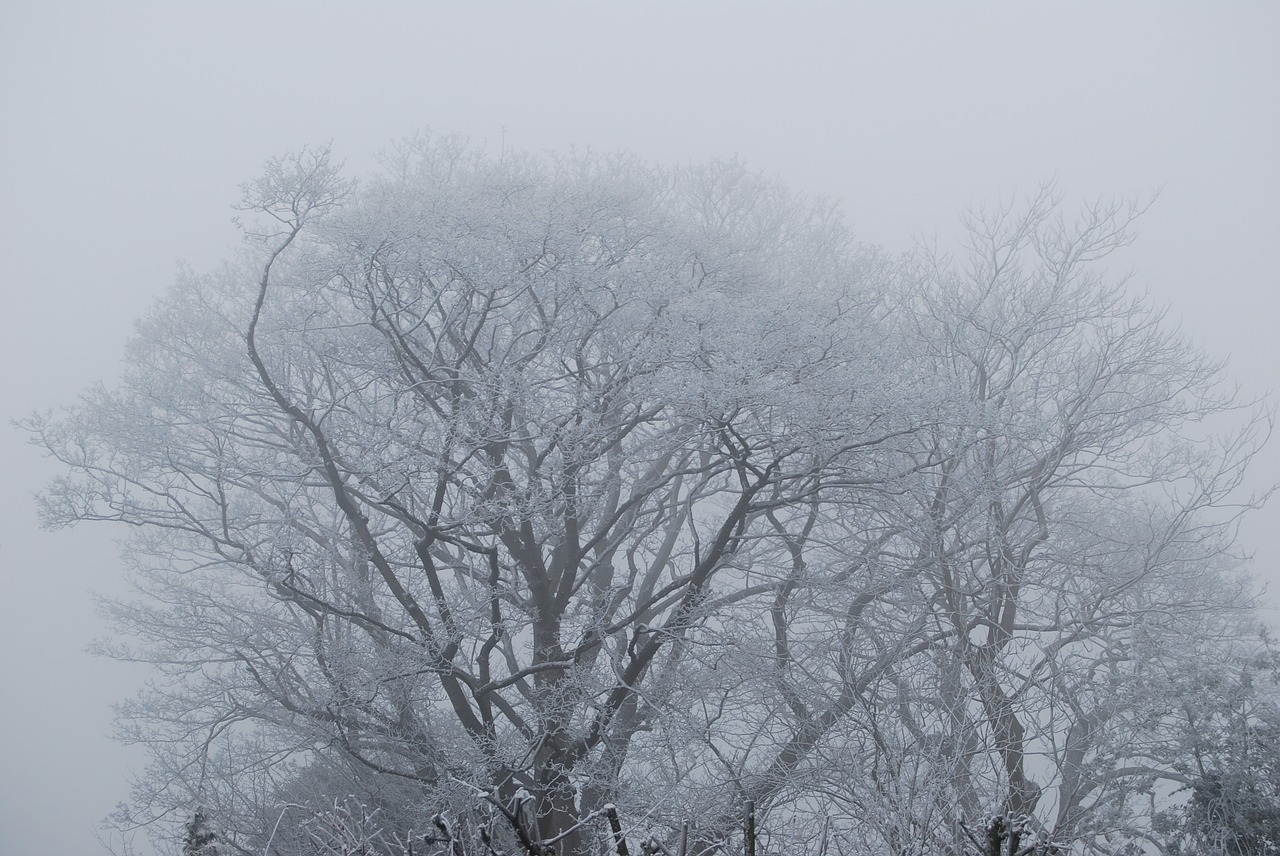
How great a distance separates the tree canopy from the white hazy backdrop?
175cm

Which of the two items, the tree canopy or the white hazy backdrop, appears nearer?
the tree canopy

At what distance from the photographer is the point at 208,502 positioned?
1013cm

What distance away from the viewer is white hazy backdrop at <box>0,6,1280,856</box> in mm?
11828

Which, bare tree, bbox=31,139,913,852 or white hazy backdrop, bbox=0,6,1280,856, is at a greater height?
white hazy backdrop, bbox=0,6,1280,856

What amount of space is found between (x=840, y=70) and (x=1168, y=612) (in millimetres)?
18657

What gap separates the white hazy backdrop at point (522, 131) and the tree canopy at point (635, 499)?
1.75m

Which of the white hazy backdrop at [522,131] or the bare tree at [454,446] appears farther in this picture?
the white hazy backdrop at [522,131]

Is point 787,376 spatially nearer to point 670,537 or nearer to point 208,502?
point 670,537

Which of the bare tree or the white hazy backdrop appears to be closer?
the bare tree

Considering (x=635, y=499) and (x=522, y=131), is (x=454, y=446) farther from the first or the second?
(x=522, y=131)

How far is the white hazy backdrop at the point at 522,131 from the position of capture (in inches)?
466

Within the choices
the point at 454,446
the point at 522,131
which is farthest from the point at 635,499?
the point at 522,131

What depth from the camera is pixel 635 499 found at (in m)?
8.43

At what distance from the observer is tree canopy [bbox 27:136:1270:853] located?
696 cm
